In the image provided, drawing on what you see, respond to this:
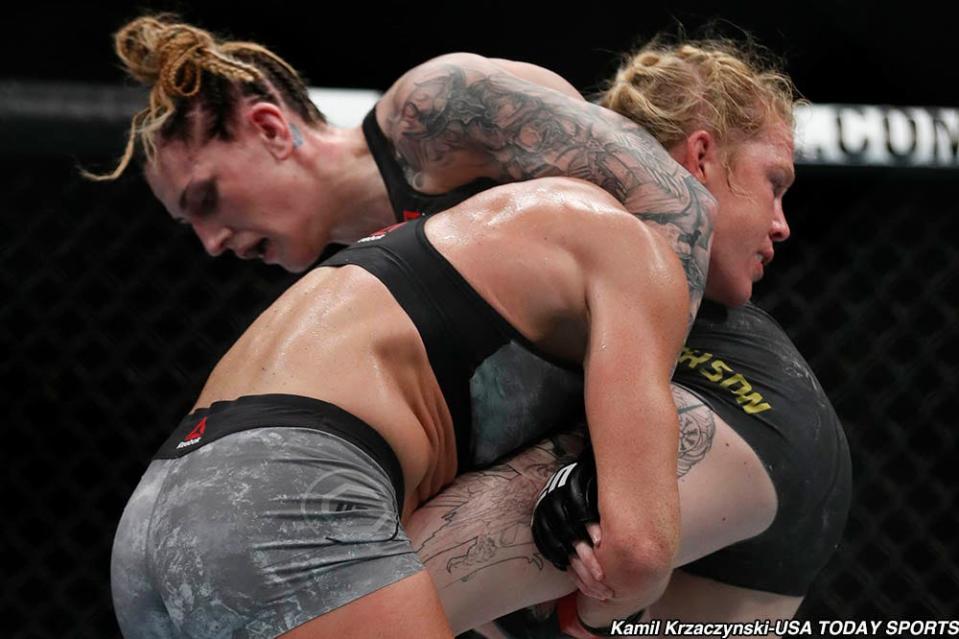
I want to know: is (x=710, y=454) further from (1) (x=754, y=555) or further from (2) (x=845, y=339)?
(2) (x=845, y=339)

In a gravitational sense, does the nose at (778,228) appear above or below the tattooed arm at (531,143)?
below

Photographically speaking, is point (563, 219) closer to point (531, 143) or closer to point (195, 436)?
point (531, 143)

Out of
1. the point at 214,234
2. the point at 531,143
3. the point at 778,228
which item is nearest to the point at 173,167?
the point at 214,234

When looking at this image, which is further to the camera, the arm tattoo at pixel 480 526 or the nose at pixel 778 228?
the nose at pixel 778 228

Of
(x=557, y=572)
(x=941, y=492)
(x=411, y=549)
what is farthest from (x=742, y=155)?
(x=941, y=492)

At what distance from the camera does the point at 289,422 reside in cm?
99

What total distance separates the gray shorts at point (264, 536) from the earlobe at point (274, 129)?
69 centimetres

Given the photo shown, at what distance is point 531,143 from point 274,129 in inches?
20.2

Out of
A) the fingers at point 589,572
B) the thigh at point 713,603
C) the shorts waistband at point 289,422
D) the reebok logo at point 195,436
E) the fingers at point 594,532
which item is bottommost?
the thigh at point 713,603

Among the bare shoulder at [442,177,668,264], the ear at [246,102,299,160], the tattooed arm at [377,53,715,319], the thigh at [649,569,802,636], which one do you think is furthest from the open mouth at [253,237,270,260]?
the thigh at [649,569,802,636]

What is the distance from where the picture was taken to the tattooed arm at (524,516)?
3.70 ft

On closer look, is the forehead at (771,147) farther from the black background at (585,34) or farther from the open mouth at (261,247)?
the black background at (585,34)

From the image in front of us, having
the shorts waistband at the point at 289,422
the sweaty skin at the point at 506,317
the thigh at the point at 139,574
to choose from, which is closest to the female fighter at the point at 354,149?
the sweaty skin at the point at 506,317

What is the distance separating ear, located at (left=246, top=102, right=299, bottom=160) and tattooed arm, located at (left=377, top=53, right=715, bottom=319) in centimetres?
22
